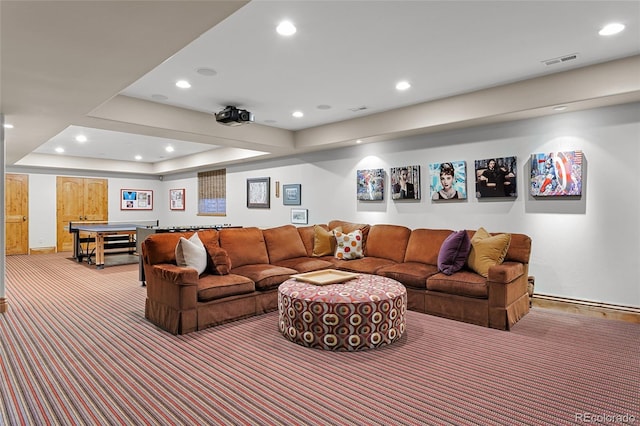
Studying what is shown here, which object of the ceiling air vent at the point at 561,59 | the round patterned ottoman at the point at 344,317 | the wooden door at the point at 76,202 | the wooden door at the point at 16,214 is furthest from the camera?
the wooden door at the point at 76,202

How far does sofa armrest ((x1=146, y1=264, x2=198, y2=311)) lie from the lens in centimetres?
360

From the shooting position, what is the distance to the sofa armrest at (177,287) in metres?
3.60

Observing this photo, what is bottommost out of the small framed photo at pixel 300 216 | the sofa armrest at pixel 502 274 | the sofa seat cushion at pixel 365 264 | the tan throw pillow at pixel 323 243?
the sofa seat cushion at pixel 365 264

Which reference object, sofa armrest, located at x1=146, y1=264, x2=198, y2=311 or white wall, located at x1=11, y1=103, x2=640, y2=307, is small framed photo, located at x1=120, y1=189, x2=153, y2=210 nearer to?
white wall, located at x1=11, y1=103, x2=640, y2=307

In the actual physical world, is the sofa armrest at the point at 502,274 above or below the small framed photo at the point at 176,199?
below

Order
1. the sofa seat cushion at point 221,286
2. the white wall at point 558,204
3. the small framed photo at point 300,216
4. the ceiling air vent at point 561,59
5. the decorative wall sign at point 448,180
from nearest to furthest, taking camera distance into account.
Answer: the ceiling air vent at point 561,59 < the sofa seat cushion at point 221,286 < the white wall at point 558,204 < the decorative wall sign at point 448,180 < the small framed photo at point 300,216

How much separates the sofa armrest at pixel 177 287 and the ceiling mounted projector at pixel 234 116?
213cm

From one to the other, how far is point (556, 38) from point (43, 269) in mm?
9182

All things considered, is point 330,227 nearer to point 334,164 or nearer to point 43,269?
point 334,164

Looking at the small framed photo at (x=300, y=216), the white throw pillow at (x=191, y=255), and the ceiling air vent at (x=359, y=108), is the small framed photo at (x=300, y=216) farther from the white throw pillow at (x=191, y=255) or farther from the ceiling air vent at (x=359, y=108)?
the white throw pillow at (x=191, y=255)

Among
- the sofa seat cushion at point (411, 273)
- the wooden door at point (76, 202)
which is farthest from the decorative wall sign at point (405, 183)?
the wooden door at point (76, 202)

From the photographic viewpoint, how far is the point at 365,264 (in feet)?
16.1

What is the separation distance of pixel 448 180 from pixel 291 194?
3.39m

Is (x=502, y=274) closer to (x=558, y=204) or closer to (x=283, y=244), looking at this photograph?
(x=558, y=204)
